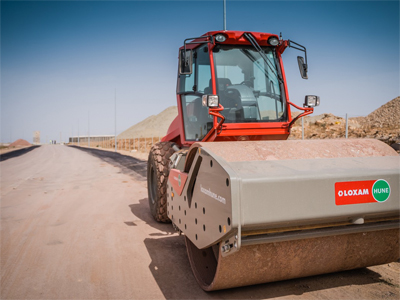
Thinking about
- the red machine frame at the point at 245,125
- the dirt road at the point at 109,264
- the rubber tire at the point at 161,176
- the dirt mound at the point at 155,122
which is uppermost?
the dirt mound at the point at 155,122

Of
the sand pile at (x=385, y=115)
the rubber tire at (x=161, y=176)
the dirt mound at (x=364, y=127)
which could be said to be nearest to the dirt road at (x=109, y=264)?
the rubber tire at (x=161, y=176)

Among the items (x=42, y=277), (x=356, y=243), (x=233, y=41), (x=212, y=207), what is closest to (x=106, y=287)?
(x=42, y=277)

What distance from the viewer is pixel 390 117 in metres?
22.3

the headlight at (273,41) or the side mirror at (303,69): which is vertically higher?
the headlight at (273,41)

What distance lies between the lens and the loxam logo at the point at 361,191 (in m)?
2.64

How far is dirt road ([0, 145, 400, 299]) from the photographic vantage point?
134 inches

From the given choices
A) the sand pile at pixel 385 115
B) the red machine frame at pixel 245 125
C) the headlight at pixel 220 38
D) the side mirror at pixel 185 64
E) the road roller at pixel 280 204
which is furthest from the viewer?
the sand pile at pixel 385 115

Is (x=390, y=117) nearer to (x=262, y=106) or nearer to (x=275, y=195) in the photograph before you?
(x=262, y=106)

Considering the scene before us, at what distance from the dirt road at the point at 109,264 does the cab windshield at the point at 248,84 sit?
2028mm

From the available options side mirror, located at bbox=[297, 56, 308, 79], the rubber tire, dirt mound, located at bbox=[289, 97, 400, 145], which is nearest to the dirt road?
the rubber tire

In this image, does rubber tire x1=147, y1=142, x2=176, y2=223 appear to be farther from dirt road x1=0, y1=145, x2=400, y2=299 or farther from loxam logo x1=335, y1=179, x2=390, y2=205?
loxam logo x1=335, y1=179, x2=390, y2=205

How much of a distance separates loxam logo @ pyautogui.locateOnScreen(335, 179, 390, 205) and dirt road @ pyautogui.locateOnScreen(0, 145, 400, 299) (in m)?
1.07

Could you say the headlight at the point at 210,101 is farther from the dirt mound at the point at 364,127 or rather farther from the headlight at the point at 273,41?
the dirt mound at the point at 364,127

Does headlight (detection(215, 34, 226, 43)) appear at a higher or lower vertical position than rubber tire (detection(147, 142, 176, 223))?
higher
